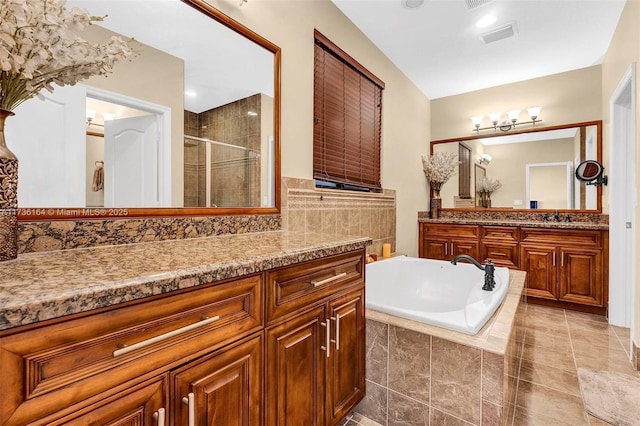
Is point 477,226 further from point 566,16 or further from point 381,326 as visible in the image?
point 381,326

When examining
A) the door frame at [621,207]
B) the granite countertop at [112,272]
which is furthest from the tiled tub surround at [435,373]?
the door frame at [621,207]

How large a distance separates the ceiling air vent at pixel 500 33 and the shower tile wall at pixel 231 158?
7.79ft

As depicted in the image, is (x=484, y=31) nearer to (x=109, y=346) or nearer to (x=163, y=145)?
(x=163, y=145)

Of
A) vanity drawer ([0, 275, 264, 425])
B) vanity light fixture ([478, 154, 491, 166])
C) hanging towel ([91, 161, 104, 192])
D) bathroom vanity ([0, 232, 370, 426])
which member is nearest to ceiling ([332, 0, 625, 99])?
vanity light fixture ([478, 154, 491, 166])

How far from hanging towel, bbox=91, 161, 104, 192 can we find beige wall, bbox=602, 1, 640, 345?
310cm

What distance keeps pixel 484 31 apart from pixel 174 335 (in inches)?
133

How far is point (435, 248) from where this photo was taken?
155 inches

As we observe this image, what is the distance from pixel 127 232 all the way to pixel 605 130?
14.2ft

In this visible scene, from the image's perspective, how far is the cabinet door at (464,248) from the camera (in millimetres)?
3637

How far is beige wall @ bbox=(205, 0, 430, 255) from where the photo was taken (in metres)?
1.93

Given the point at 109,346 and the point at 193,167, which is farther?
the point at 193,167

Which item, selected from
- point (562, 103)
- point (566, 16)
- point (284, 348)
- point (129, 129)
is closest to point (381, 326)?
point (284, 348)

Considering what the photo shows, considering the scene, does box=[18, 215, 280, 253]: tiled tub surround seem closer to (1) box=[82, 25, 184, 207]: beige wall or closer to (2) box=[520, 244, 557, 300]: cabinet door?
(1) box=[82, 25, 184, 207]: beige wall

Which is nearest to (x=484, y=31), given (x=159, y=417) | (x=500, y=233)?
(x=500, y=233)
